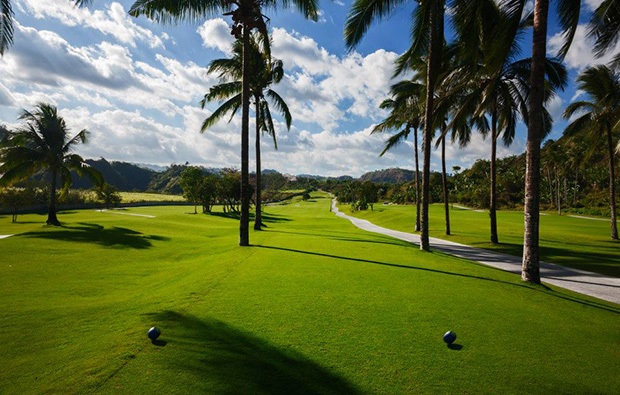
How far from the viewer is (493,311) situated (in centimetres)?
558

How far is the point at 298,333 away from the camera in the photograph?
4336 mm

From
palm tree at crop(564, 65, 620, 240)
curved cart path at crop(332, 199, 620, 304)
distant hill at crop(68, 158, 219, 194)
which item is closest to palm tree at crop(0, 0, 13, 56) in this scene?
curved cart path at crop(332, 199, 620, 304)

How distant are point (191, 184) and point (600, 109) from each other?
52381mm

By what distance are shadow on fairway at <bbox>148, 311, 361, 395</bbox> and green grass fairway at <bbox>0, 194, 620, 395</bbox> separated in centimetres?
2

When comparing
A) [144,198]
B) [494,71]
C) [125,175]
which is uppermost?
[125,175]

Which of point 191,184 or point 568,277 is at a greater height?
point 191,184

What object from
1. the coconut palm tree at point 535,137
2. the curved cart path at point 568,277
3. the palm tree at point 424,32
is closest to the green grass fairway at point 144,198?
the palm tree at point 424,32

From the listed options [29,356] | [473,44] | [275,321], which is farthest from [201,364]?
[473,44]

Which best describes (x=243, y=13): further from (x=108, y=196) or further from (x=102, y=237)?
(x=108, y=196)

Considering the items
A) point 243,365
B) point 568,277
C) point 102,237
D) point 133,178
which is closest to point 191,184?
point 102,237

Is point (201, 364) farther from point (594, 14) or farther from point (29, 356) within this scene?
point (594, 14)

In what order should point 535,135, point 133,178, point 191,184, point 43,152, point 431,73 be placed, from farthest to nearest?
point 133,178, point 191,184, point 43,152, point 431,73, point 535,135

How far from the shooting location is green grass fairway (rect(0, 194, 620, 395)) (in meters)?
3.18

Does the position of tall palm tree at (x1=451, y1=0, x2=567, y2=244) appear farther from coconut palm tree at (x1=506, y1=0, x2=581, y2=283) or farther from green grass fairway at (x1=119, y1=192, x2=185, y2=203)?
green grass fairway at (x1=119, y1=192, x2=185, y2=203)
